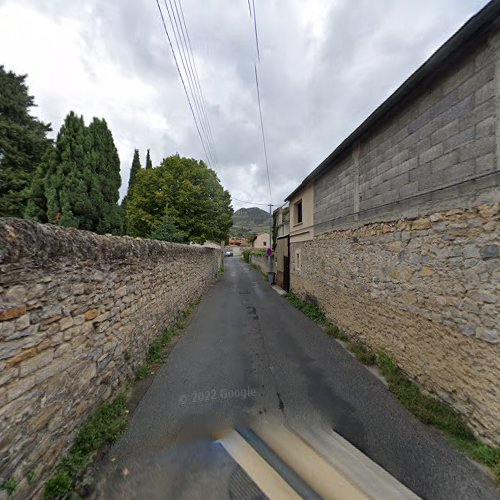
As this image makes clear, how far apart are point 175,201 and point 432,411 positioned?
15.7m

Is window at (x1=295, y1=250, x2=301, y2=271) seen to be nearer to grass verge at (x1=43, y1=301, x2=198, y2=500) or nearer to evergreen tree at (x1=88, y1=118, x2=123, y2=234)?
grass verge at (x1=43, y1=301, x2=198, y2=500)

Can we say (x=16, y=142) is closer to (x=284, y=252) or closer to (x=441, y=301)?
(x=284, y=252)

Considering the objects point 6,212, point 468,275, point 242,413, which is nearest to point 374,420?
point 242,413

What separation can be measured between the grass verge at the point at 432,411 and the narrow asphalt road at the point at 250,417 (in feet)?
0.45

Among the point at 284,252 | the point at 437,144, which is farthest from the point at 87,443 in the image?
the point at 284,252

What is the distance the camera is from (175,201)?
50.5 feet

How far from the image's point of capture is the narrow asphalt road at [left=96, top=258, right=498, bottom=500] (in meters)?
2.18

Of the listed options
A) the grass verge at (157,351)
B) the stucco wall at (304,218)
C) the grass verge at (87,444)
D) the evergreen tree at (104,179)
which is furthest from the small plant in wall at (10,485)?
the evergreen tree at (104,179)

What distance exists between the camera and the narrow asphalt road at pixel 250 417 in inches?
85.7

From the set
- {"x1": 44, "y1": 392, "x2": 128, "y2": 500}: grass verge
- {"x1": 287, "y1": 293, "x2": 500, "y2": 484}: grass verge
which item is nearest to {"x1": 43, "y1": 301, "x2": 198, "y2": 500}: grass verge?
{"x1": 44, "y1": 392, "x2": 128, "y2": 500}: grass verge

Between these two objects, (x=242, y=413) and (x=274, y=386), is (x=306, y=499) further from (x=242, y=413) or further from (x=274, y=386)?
(x=274, y=386)

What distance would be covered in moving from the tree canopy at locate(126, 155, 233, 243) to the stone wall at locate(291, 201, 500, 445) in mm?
12355

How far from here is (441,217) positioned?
3.27 meters

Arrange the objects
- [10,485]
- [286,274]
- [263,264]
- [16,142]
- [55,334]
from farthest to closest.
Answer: [263,264]
[16,142]
[286,274]
[55,334]
[10,485]
